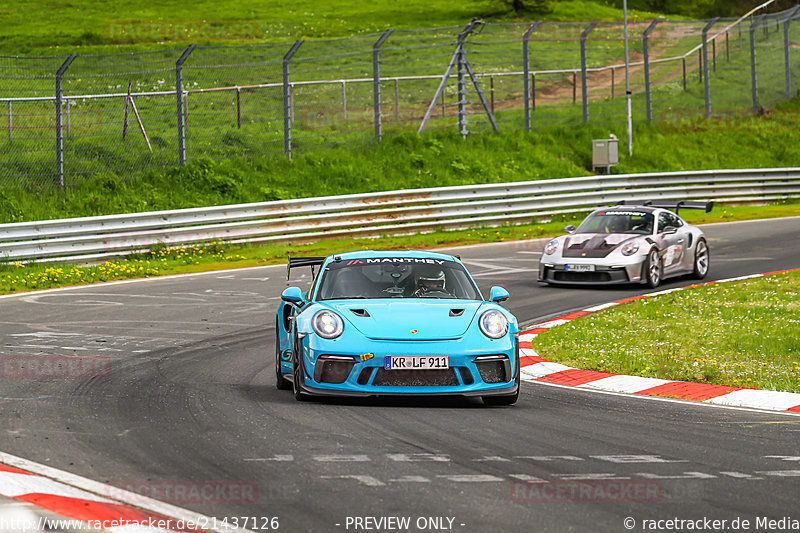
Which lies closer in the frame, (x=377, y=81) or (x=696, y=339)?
(x=696, y=339)

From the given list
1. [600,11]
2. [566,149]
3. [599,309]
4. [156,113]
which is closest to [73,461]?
[599,309]

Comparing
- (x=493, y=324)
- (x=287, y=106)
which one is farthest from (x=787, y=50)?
(x=493, y=324)

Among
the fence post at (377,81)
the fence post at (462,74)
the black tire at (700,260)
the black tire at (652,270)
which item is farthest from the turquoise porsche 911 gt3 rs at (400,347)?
the fence post at (462,74)

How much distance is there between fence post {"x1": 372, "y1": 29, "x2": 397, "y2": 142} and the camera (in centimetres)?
2805

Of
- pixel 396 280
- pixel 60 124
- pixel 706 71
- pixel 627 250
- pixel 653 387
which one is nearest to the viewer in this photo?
pixel 396 280

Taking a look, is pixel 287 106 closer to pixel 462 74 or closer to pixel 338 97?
pixel 338 97

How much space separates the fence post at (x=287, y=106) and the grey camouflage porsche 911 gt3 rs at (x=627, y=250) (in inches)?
388

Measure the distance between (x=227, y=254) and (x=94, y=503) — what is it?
17.3m

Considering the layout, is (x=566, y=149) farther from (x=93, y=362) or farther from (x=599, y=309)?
(x=93, y=362)

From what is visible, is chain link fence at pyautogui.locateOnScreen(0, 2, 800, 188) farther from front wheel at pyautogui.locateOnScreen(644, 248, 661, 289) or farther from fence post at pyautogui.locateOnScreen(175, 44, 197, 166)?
front wheel at pyautogui.locateOnScreen(644, 248, 661, 289)

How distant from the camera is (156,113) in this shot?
26172mm

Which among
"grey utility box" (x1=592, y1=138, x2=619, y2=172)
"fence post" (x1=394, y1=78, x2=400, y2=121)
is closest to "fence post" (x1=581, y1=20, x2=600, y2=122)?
"grey utility box" (x1=592, y1=138, x2=619, y2=172)

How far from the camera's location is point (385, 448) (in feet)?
23.3

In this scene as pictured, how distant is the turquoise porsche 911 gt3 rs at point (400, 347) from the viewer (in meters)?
8.66
